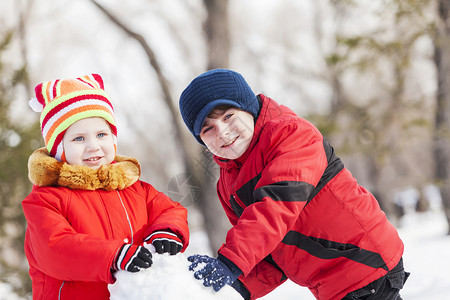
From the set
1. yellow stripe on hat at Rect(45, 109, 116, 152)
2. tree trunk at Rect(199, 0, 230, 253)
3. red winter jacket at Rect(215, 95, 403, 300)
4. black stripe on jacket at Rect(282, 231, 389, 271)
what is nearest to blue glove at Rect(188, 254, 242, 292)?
red winter jacket at Rect(215, 95, 403, 300)

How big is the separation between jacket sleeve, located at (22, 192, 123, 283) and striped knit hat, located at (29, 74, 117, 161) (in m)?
0.27

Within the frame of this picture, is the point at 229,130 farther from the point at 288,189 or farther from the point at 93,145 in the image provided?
the point at 93,145

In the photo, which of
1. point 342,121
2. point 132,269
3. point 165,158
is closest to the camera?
point 132,269

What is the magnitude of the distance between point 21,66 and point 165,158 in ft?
59.2

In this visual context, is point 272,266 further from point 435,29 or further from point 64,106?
point 435,29

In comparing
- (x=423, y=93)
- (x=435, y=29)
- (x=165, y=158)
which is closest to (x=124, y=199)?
(x=435, y=29)

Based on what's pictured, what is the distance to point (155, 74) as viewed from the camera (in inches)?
251

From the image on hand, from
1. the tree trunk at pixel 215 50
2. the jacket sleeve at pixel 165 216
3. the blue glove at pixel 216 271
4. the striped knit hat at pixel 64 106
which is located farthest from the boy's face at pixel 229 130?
the tree trunk at pixel 215 50

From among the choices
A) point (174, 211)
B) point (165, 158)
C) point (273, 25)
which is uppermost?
point (273, 25)

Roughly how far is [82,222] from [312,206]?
101cm

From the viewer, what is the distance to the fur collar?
5.92ft

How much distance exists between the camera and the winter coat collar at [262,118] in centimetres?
201

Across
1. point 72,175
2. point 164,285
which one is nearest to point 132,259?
point 164,285

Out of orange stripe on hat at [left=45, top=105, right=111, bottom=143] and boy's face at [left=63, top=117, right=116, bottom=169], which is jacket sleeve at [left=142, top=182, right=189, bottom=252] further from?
orange stripe on hat at [left=45, top=105, right=111, bottom=143]
